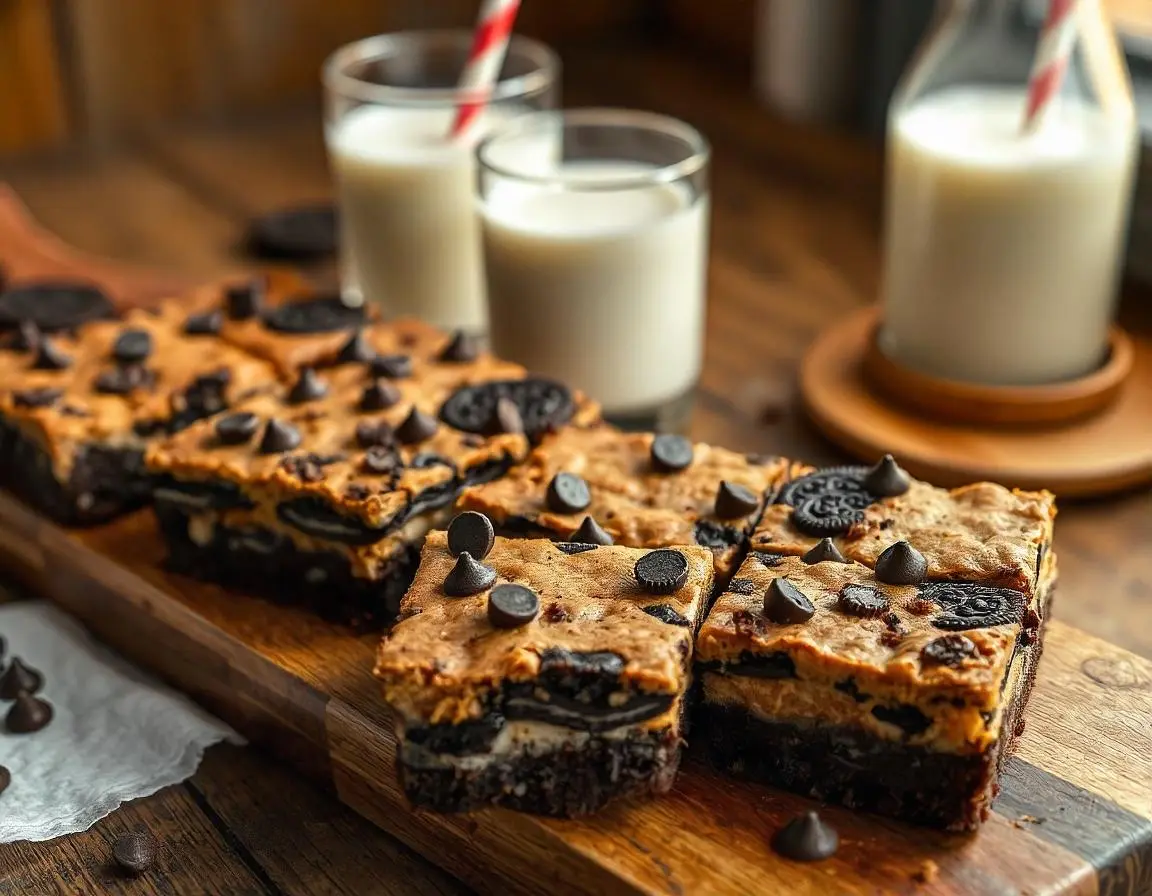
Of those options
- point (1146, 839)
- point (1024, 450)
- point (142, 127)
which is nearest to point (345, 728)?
point (1146, 839)

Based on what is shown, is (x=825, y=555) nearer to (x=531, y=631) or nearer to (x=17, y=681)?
(x=531, y=631)

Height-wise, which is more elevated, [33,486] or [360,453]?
[360,453]

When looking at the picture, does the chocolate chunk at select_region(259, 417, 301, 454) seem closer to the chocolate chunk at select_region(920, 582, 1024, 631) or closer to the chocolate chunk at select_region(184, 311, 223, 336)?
the chocolate chunk at select_region(184, 311, 223, 336)

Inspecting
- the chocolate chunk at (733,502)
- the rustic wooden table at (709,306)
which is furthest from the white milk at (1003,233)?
the chocolate chunk at (733,502)

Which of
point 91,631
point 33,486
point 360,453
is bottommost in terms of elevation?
point 91,631

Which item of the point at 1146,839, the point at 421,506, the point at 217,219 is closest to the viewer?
the point at 1146,839

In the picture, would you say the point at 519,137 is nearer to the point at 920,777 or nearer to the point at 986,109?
the point at 986,109
